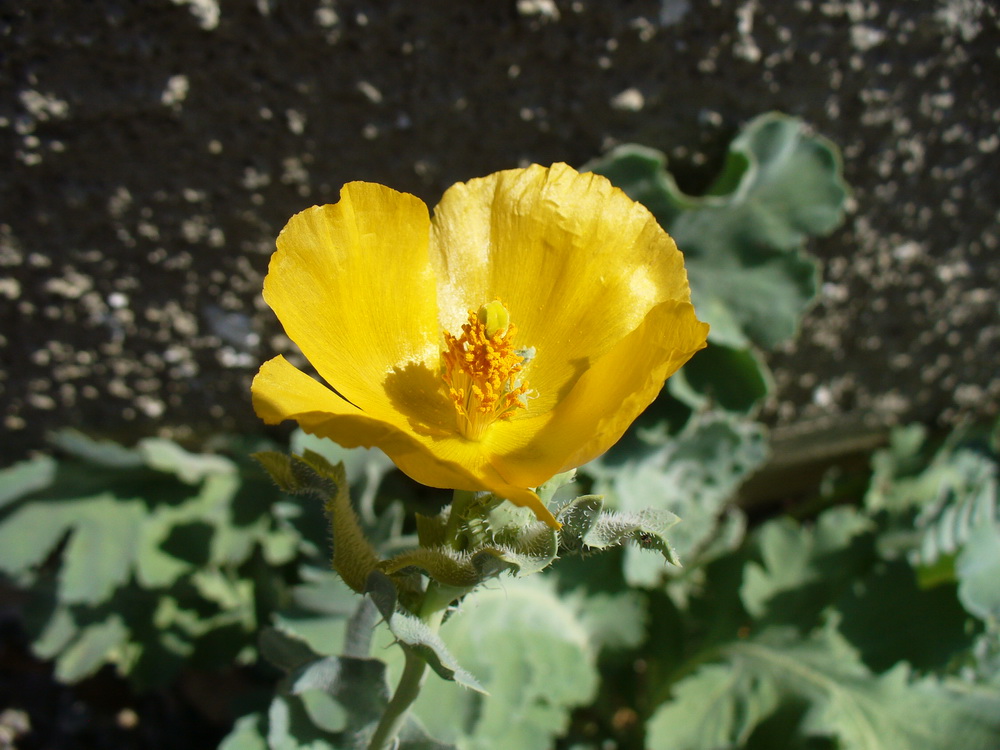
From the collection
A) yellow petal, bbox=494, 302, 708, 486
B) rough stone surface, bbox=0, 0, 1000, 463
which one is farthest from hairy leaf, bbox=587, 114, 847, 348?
yellow petal, bbox=494, 302, 708, 486

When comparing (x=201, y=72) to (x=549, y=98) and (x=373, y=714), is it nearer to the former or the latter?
(x=549, y=98)

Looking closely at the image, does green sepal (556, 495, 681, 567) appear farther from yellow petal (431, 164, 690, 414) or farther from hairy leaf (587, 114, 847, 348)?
hairy leaf (587, 114, 847, 348)

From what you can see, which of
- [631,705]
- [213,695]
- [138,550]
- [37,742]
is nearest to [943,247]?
[631,705]

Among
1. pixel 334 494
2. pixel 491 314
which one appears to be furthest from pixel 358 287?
pixel 334 494

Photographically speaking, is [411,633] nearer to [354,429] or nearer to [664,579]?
[354,429]

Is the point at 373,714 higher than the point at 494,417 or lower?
lower

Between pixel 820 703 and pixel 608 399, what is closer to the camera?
pixel 608 399

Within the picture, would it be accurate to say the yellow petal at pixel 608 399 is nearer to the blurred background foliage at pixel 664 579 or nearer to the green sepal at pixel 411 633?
the green sepal at pixel 411 633
